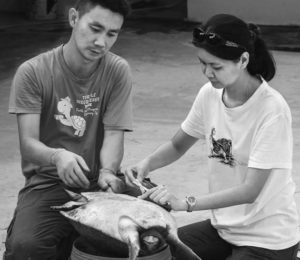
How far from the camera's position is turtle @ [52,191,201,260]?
2.75 m

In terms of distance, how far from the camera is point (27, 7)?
40.8 feet

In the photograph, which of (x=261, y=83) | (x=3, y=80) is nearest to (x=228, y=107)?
(x=261, y=83)

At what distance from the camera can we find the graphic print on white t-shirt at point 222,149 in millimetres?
3197

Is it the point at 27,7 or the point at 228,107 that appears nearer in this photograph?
the point at 228,107

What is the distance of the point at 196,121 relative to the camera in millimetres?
3418

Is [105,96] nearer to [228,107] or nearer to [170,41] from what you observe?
[228,107]

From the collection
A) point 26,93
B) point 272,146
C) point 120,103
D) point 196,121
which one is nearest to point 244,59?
point 272,146

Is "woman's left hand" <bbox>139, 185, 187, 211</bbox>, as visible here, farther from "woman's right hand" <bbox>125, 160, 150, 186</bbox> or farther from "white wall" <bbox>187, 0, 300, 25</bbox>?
"white wall" <bbox>187, 0, 300, 25</bbox>

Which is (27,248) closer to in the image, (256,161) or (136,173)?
(136,173)

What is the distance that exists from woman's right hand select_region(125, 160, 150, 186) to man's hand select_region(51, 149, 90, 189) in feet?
0.56

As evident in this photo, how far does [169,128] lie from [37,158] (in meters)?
3.58

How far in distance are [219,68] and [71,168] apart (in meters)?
0.70

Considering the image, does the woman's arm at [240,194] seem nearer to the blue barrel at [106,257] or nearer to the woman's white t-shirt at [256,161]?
the woman's white t-shirt at [256,161]

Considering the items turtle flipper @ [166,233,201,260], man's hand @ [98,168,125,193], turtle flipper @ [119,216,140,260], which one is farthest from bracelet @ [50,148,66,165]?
turtle flipper @ [166,233,201,260]
